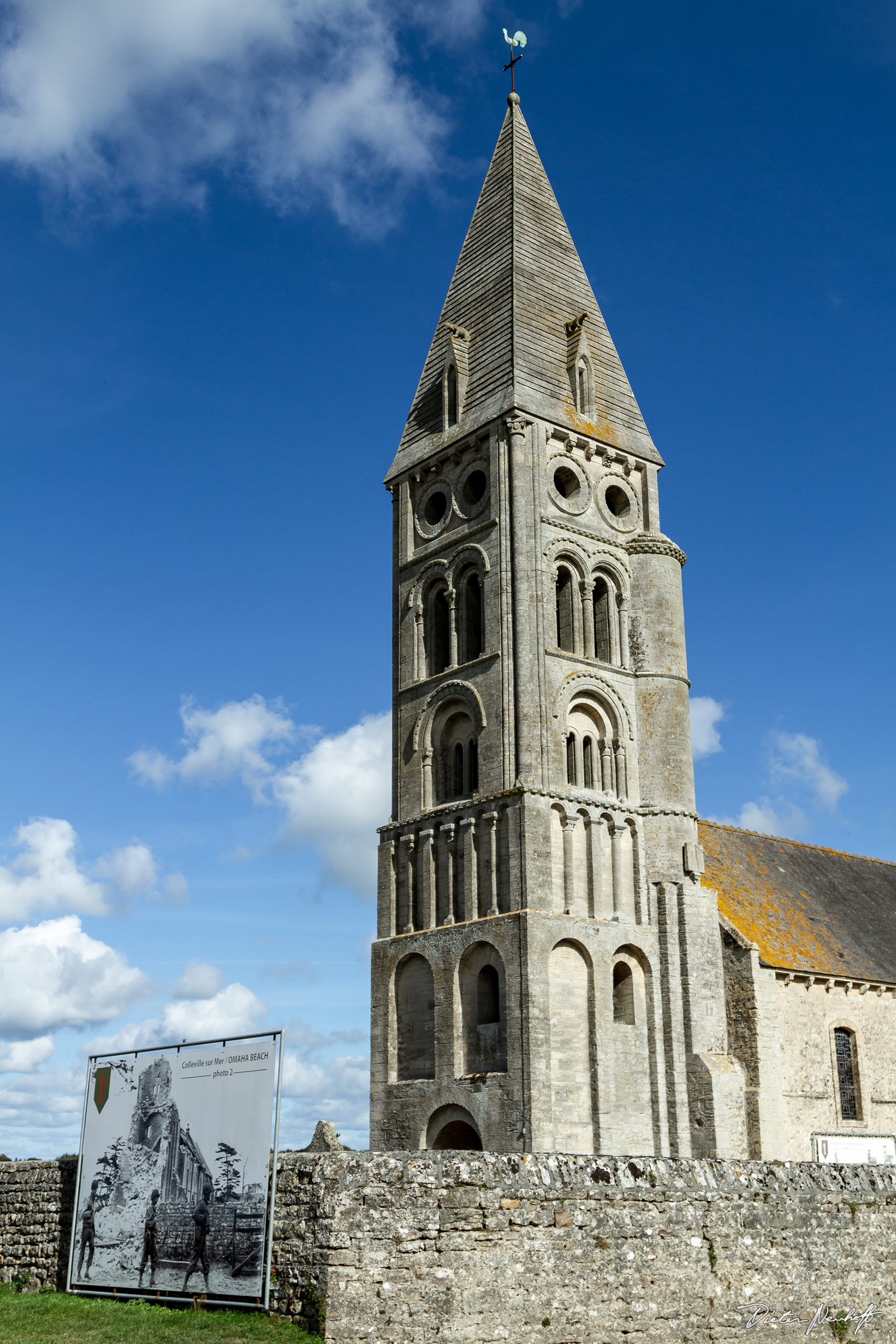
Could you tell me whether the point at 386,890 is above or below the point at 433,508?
below

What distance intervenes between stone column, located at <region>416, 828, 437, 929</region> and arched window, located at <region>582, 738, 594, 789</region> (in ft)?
14.8

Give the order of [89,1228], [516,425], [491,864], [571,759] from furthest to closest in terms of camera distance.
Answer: [516,425] < [571,759] < [491,864] < [89,1228]

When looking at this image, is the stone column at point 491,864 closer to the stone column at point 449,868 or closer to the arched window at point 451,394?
the stone column at point 449,868

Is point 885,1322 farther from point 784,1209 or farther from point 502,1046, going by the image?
point 502,1046

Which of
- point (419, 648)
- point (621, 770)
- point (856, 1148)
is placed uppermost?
point (419, 648)

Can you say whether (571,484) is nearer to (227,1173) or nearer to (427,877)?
(427,877)

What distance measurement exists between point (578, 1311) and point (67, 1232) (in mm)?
7494

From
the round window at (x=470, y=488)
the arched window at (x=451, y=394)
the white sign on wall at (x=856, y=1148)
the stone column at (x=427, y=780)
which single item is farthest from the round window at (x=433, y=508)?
the white sign on wall at (x=856, y=1148)

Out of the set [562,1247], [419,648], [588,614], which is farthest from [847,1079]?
[562,1247]

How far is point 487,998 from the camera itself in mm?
33406

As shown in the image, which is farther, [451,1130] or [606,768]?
[606,768]

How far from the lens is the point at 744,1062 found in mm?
34094
